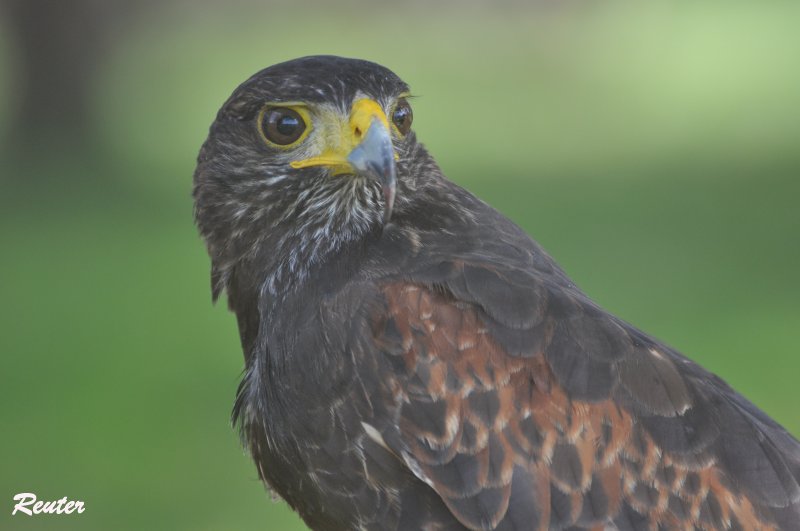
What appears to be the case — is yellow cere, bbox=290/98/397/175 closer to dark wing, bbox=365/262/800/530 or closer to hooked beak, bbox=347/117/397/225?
hooked beak, bbox=347/117/397/225

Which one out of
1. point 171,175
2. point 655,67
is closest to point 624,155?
point 171,175

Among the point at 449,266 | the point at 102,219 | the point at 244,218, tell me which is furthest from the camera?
the point at 102,219

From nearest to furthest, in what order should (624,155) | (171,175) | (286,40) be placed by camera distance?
(171,175), (624,155), (286,40)

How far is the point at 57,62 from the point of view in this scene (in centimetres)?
1936

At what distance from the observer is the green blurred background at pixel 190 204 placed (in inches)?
432

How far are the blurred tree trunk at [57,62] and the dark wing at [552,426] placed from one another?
50.7ft

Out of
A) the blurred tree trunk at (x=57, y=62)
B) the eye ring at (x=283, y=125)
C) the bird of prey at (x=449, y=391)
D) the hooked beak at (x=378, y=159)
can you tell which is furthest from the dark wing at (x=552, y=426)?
the blurred tree trunk at (x=57, y=62)

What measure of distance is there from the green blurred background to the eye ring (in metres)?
4.92

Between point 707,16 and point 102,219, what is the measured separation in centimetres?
2395

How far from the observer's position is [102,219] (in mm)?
17641

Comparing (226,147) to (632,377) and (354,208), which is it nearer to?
(354,208)

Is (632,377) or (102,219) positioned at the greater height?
(632,377)

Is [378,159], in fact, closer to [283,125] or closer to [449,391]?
[283,125]

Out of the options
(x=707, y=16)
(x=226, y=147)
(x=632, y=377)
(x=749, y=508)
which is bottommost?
(x=707, y=16)
